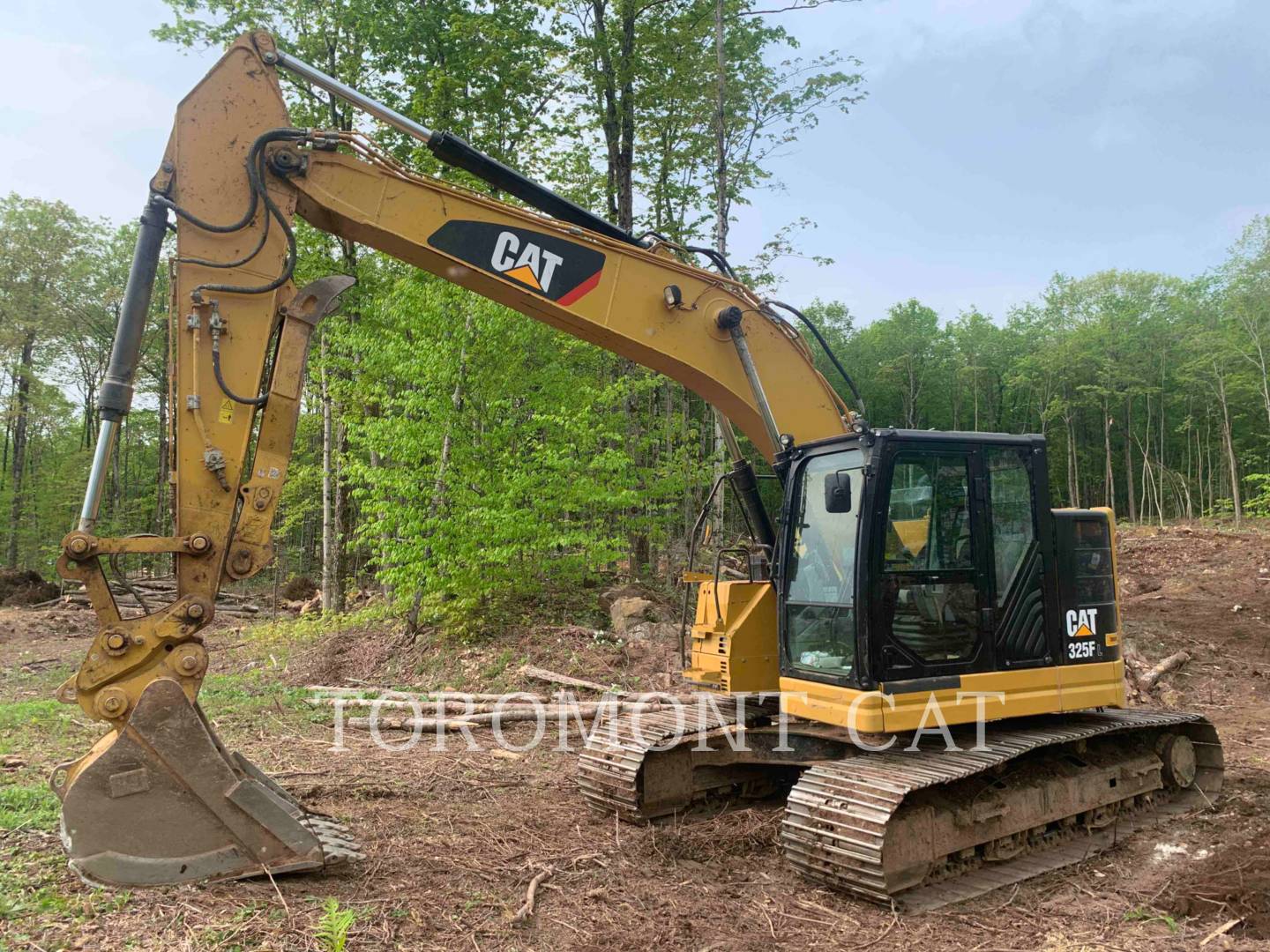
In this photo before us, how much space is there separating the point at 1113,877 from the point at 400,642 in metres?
8.87

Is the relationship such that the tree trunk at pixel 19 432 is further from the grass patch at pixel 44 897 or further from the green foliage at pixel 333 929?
the green foliage at pixel 333 929

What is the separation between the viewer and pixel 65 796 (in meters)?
3.65

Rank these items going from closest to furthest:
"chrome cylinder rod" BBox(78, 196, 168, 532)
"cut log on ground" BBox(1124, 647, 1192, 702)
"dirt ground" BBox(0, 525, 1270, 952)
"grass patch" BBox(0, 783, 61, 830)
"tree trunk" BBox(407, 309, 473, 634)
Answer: "dirt ground" BBox(0, 525, 1270, 952), "chrome cylinder rod" BBox(78, 196, 168, 532), "grass patch" BBox(0, 783, 61, 830), "cut log on ground" BBox(1124, 647, 1192, 702), "tree trunk" BBox(407, 309, 473, 634)

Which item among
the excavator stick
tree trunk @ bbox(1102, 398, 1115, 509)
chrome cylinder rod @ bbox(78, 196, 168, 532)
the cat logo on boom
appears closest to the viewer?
the excavator stick

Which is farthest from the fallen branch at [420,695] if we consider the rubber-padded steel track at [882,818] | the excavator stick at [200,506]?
the rubber-padded steel track at [882,818]

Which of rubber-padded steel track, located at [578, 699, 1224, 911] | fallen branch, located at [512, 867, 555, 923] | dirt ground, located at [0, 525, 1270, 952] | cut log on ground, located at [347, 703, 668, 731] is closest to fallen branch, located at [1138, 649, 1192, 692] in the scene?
dirt ground, located at [0, 525, 1270, 952]

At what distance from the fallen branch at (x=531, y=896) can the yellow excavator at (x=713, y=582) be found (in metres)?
0.91

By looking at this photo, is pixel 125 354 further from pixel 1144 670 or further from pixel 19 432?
pixel 19 432

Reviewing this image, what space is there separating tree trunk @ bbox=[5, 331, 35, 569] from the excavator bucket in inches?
1114

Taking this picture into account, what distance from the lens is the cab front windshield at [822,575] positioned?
16.0 ft

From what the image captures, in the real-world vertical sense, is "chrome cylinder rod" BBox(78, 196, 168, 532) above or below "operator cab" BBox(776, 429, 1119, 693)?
→ above

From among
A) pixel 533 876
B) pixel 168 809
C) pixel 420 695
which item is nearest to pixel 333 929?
pixel 168 809

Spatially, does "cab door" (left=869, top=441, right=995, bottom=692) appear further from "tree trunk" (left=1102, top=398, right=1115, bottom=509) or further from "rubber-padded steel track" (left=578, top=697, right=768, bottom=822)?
"tree trunk" (left=1102, top=398, right=1115, bottom=509)

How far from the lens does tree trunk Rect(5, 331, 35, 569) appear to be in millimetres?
27469
